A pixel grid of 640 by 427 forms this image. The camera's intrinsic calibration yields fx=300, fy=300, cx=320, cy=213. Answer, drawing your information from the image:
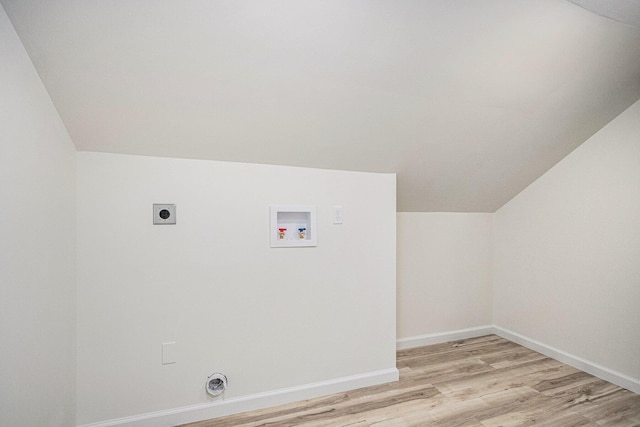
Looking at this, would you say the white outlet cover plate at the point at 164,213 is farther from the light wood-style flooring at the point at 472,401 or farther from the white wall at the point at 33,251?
the light wood-style flooring at the point at 472,401

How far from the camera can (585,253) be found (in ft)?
7.41

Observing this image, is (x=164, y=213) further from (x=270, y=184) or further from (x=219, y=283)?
(x=270, y=184)

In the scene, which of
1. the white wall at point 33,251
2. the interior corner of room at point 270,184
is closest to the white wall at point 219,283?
the interior corner of room at point 270,184

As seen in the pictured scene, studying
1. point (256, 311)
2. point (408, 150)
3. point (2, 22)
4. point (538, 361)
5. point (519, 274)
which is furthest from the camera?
point (519, 274)

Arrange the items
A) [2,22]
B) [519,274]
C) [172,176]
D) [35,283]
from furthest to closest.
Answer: [519,274], [172,176], [35,283], [2,22]

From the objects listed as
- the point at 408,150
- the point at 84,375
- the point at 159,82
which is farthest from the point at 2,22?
the point at 408,150

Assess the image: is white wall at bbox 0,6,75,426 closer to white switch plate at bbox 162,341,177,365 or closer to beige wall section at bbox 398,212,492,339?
white switch plate at bbox 162,341,177,365

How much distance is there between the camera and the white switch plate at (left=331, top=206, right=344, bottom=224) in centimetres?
197

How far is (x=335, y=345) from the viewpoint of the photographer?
1983 millimetres

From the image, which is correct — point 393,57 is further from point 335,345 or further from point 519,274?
point 519,274

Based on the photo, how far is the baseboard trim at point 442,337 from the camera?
2656mm

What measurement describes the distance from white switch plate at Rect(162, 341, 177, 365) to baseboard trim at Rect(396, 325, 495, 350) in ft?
5.88

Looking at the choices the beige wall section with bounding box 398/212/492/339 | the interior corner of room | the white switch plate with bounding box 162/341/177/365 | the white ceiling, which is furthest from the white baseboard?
the white ceiling

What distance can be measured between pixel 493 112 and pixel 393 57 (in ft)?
2.82
